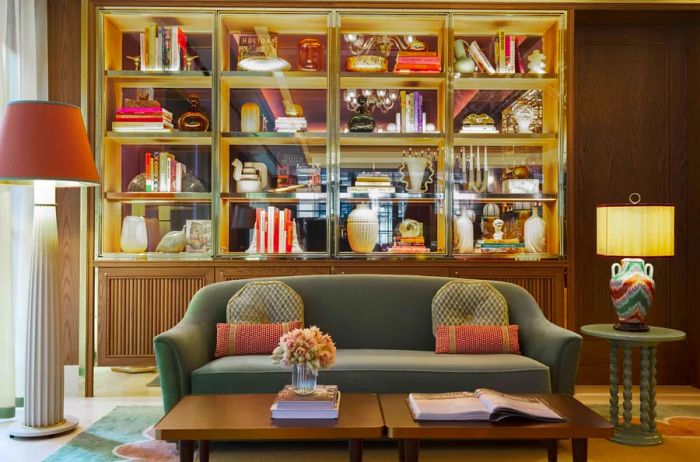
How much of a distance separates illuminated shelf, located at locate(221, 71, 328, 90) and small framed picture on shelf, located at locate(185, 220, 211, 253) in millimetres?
971

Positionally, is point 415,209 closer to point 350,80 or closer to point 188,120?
point 350,80

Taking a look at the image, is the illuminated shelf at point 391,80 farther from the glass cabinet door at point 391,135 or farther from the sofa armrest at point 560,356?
the sofa armrest at point 560,356

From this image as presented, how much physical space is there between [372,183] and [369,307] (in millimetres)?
1074

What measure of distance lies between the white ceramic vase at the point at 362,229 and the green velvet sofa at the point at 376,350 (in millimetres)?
589

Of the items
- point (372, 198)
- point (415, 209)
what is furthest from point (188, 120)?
point (415, 209)

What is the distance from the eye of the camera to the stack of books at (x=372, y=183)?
14.6 ft

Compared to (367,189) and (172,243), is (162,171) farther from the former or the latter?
(367,189)

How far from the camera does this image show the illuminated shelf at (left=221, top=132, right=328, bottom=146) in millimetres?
4426

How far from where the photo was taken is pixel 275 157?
4.54 m

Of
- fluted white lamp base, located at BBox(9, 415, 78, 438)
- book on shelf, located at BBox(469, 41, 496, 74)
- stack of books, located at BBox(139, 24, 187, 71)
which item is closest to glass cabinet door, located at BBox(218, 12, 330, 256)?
stack of books, located at BBox(139, 24, 187, 71)

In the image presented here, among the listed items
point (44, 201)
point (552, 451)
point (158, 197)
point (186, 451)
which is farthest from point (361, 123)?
point (186, 451)

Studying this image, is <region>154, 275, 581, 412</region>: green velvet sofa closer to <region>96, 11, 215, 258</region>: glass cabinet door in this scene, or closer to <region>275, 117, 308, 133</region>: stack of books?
<region>96, 11, 215, 258</region>: glass cabinet door

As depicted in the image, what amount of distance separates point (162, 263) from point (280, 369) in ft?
4.96

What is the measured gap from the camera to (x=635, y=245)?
3.33m
